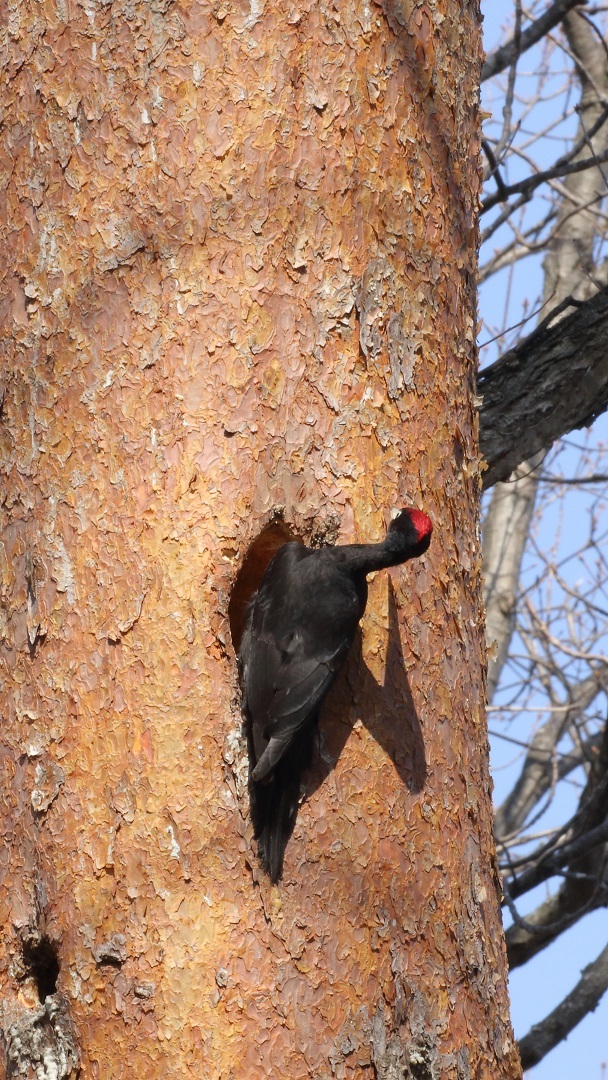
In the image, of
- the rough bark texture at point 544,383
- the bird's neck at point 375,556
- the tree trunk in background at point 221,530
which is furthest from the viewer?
the rough bark texture at point 544,383

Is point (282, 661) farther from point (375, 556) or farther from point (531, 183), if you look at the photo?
point (531, 183)

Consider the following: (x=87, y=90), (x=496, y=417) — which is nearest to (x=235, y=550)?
(x=87, y=90)

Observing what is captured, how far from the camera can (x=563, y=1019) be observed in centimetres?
393

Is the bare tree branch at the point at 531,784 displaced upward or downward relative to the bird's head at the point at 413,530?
upward

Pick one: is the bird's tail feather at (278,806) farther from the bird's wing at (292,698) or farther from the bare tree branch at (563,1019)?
the bare tree branch at (563,1019)

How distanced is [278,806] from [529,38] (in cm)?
371

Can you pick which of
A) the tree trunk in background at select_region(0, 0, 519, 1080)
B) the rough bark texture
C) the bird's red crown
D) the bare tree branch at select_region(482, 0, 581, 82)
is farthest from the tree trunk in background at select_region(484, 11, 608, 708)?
the bird's red crown

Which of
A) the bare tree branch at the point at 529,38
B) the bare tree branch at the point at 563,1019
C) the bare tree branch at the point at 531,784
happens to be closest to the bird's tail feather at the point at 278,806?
the bare tree branch at the point at 563,1019

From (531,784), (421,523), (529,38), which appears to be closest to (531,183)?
(529,38)

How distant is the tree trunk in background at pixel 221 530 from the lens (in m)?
1.96

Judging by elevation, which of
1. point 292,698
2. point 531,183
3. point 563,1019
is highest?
point 531,183

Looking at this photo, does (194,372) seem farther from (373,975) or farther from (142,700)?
(373,975)

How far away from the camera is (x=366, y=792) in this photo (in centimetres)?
208

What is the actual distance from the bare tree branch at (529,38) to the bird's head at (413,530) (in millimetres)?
3027
